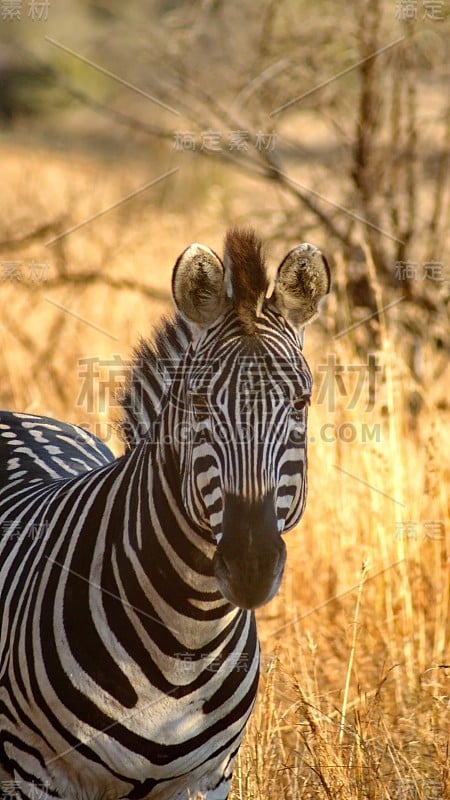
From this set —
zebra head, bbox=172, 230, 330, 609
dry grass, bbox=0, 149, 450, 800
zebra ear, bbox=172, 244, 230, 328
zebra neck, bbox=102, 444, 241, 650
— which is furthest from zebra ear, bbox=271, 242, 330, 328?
dry grass, bbox=0, 149, 450, 800

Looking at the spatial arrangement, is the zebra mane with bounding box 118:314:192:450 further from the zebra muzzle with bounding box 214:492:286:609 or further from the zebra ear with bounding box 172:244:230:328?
the zebra muzzle with bounding box 214:492:286:609

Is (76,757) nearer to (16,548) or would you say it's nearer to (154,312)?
(16,548)

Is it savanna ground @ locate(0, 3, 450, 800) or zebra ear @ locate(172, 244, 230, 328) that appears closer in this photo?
zebra ear @ locate(172, 244, 230, 328)

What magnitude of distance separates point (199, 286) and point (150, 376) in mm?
482

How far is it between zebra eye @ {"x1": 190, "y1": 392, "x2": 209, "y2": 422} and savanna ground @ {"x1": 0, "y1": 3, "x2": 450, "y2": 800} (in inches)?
35.1

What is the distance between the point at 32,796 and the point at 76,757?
0.69 feet

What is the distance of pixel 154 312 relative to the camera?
878cm

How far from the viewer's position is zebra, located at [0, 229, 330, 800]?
2303mm

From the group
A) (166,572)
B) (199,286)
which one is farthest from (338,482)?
(199,286)

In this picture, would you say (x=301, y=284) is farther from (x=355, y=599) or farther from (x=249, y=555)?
(x=355, y=599)

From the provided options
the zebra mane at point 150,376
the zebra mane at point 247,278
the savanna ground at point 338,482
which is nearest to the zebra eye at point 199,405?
the zebra mane at point 247,278

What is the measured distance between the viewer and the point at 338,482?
523cm

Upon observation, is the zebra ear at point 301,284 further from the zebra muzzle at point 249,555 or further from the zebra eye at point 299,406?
the zebra muzzle at point 249,555

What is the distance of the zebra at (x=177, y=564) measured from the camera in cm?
230
